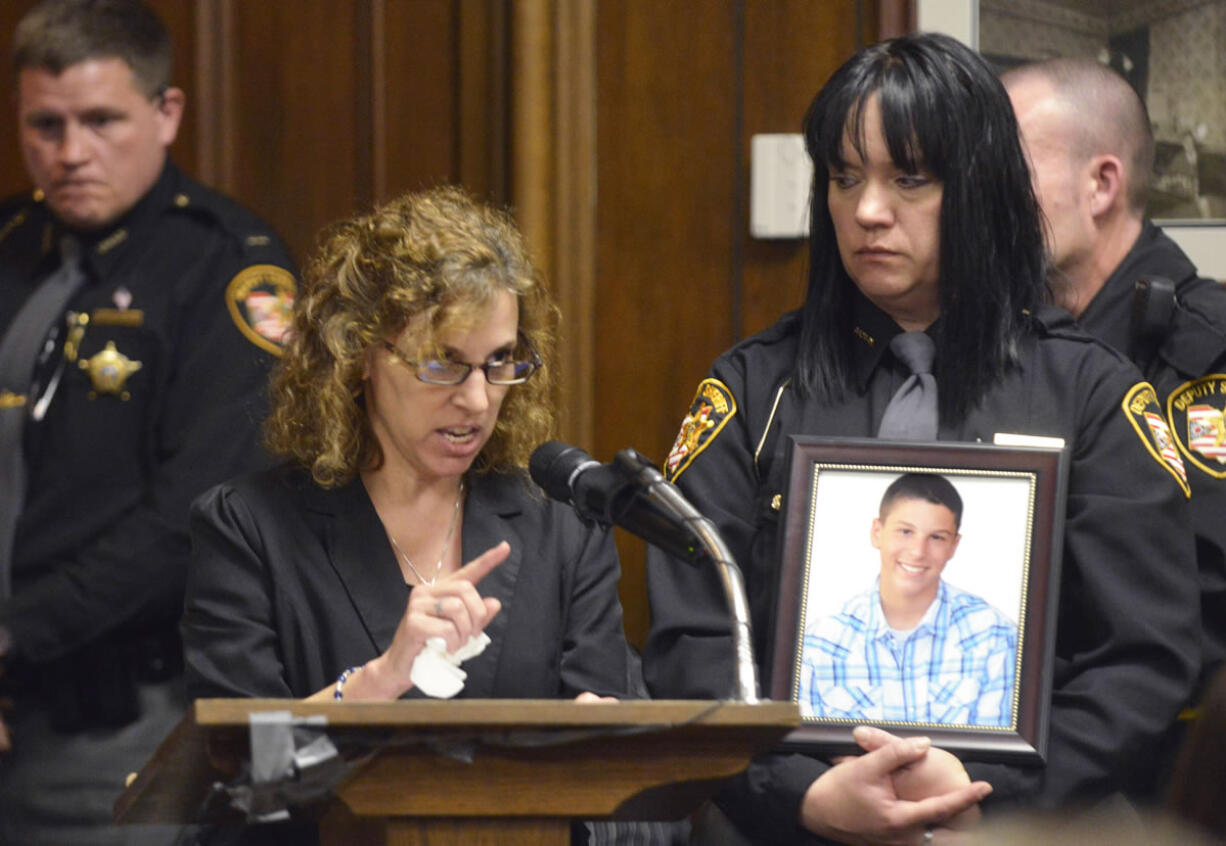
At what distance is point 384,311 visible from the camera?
2.45 metres

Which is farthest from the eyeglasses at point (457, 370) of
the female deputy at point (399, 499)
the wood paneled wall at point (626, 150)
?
the wood paneled wall at point (626, 150)

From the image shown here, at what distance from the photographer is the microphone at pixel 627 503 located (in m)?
1.93

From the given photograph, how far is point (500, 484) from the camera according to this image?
2.60 metres

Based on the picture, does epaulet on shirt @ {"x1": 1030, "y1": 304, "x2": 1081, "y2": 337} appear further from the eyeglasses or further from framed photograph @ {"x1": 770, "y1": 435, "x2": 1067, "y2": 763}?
the eyeglasses

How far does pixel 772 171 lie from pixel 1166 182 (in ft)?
2.44

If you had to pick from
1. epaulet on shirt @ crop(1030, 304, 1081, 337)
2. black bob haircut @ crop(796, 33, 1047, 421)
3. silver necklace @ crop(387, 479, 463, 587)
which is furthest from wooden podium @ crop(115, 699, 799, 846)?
epaulet on shirt @ crop(1030, 304, 1081, 337)

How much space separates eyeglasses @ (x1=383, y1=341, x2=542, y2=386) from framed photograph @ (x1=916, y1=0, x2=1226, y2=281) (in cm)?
138

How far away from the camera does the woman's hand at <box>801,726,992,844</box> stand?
2.10 meters

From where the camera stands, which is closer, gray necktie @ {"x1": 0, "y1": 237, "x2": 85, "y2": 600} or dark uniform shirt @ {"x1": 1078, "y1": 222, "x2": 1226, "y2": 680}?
dark uniform shirt @ {"x1": 1078, "y1": 222, "x2": 1226, "y2": 680}

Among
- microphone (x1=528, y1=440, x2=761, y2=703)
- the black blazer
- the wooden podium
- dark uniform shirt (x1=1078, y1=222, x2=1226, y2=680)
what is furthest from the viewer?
dark uniform shirt (x1=1078, y1=222, x2=1226, y2=680)

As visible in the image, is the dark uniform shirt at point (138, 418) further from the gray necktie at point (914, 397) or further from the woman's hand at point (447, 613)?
the gray necktie at point (914, 397)

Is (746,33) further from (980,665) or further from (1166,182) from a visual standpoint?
(980,665)

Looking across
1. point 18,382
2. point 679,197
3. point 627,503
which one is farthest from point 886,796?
point 18,382

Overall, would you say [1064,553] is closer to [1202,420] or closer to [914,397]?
[914,397]
